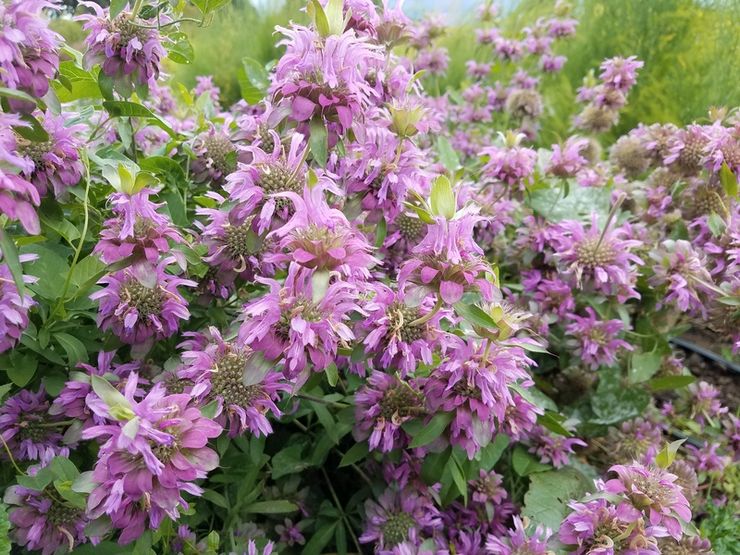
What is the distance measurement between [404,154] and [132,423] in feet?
1.90

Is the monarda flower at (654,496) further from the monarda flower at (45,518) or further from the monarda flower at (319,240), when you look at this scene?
the monarda flower at (45,518)

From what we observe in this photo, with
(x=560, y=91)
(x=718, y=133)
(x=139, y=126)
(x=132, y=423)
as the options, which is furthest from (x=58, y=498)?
(x=560, y=91)

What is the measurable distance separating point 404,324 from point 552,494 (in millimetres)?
647

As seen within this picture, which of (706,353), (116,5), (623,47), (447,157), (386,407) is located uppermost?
(116,5)

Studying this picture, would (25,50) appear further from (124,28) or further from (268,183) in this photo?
(268,183)

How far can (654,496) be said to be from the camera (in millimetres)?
875

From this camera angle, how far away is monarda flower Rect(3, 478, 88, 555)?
849 mm

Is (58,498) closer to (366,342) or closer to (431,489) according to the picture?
(366,342)

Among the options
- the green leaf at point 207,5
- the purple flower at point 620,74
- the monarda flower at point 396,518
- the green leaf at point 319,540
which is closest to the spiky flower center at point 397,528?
the monarda flower at point 396,518

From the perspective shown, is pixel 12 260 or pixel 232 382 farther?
pixel 232 382

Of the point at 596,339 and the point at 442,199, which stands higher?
the point at 442,199

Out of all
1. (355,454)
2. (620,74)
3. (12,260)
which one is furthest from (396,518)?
(620,74)

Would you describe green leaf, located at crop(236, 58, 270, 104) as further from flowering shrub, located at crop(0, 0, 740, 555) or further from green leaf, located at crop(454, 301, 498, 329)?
green leaf, located at crop(454, 301, 498, 329)

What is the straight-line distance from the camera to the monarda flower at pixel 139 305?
34.6 inches
